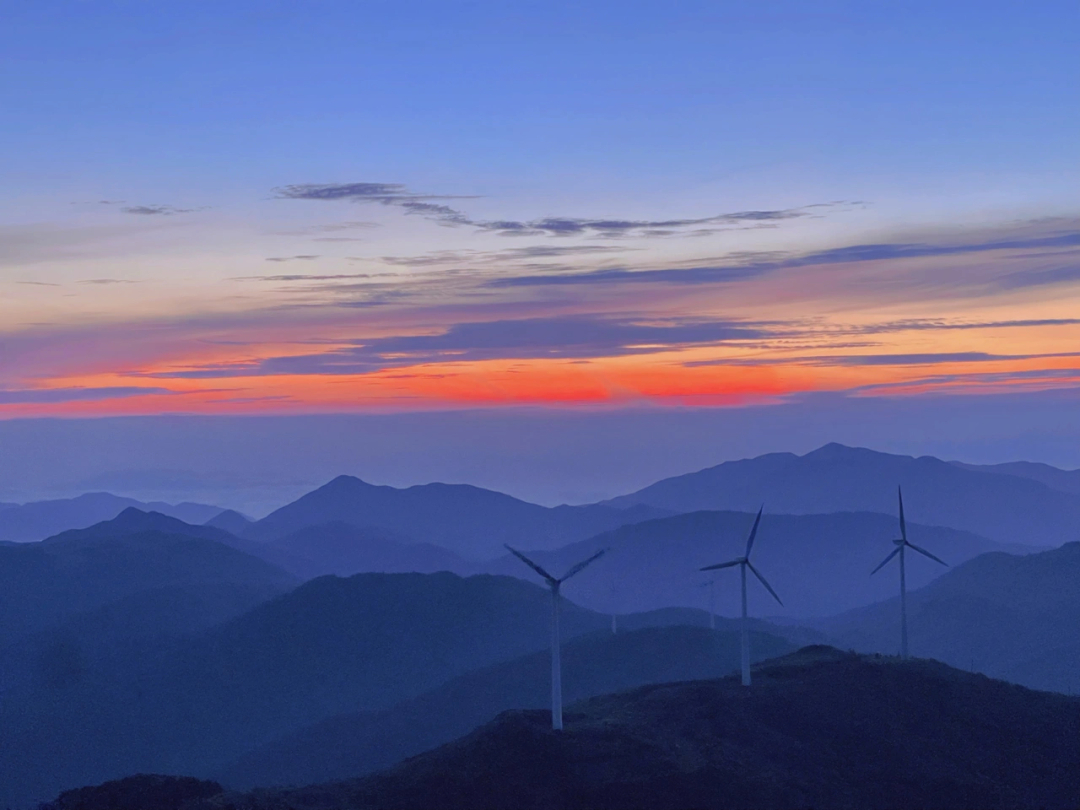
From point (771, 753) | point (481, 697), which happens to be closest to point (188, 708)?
point (481, 697)

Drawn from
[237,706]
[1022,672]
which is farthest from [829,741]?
[237,706]

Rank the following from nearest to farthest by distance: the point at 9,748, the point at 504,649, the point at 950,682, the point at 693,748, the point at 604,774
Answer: the point at 604,774 → the point at 693,748 → the point at 950,682 → the point at 9,748 → the point at 504,649

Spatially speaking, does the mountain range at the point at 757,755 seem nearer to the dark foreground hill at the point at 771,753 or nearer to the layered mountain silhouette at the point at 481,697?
the dark foreground hill at the point at 771,753

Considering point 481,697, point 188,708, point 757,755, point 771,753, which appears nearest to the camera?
point 757,755

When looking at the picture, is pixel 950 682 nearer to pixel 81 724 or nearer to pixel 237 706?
pixel 237 706

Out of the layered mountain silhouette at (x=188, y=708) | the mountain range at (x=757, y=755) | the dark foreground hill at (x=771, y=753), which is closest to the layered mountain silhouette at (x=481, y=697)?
the layered mountain silhouette at (x=188, y=708)

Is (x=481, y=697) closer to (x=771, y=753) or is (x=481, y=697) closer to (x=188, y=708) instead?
(x=188, y=708)
